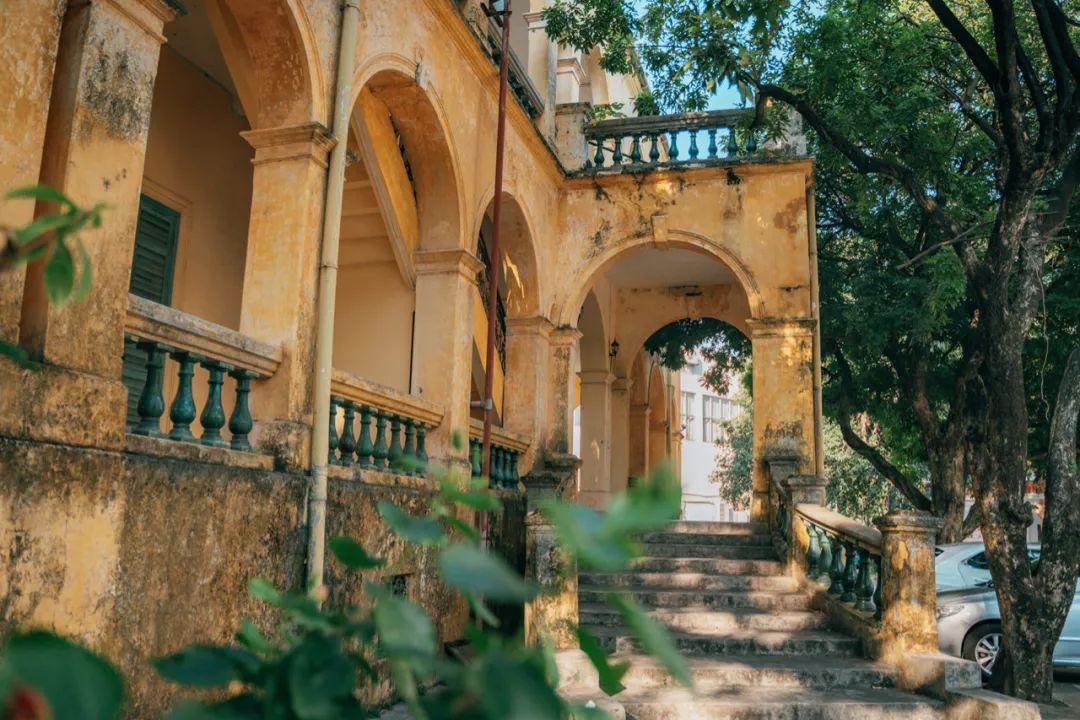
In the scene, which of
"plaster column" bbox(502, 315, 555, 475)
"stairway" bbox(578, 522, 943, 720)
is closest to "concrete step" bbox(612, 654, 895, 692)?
"stairway" bbox(578, 522, 943, 720)

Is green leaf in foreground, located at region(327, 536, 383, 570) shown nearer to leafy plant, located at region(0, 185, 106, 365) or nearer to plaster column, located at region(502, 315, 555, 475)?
leafy plant, located at region(0, 185, 106, 365)

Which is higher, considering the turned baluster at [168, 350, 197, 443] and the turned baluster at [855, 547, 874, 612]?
the turned baluster at [168, 350, 197, 443]

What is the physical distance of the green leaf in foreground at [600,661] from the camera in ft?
2.70

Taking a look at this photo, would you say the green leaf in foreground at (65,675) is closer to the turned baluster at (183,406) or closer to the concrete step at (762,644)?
the turned baluster at (183,406)

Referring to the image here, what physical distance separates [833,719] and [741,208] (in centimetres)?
645

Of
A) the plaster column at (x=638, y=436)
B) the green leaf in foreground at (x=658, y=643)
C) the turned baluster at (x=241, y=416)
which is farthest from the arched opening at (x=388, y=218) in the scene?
the plaster column at (x=638, y=436)

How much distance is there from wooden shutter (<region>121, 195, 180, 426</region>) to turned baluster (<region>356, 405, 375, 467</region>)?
1915mm

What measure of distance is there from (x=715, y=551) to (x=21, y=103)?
778cm

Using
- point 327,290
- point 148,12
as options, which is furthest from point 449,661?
point 327,290

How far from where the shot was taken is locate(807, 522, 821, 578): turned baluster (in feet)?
27.4

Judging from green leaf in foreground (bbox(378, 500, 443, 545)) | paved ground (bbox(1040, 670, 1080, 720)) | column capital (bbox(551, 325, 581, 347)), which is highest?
column capital (bbox(551, 325, 581, 347))

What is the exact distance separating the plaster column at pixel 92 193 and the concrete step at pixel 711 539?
269 inches

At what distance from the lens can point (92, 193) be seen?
12.6ft

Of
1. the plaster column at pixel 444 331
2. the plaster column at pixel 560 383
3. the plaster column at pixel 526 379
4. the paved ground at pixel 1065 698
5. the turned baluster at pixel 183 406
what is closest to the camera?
the turned baluster at pixel 183 406
